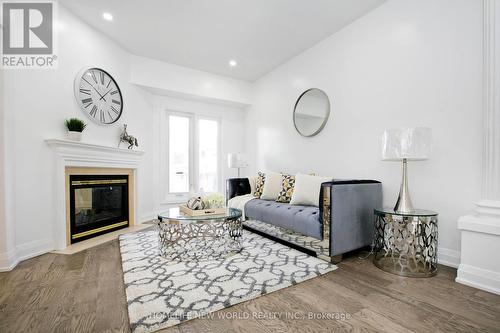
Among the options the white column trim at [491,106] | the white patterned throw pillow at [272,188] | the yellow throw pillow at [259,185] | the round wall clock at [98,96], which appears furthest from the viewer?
the yellow throw pillow at [259,185]

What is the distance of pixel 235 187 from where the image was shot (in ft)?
13.2

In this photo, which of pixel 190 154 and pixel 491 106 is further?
pixel 190 154

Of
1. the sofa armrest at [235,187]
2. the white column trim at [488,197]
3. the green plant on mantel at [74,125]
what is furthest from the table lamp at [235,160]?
the white column trim at [488,197]

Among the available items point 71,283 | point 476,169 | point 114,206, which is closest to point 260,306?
point 71,283

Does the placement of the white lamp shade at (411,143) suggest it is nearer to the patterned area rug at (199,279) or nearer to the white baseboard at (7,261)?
the patterned area rug at (199,279)

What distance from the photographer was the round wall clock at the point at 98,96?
121 inches

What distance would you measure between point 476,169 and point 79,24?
4.65m

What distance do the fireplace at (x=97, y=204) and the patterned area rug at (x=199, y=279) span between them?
782mm

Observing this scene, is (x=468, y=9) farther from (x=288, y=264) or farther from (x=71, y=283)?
(x=71, y=283)

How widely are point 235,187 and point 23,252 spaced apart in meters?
2.65

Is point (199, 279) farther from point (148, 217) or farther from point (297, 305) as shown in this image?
point (148, 217)

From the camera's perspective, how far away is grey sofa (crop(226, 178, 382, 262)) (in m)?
2.20

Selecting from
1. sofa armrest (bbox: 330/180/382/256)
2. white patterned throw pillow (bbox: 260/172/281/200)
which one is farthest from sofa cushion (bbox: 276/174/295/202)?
sofa armrest (bbox: 330/180/382/256)

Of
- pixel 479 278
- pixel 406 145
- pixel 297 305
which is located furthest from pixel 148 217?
pixel 479 278
